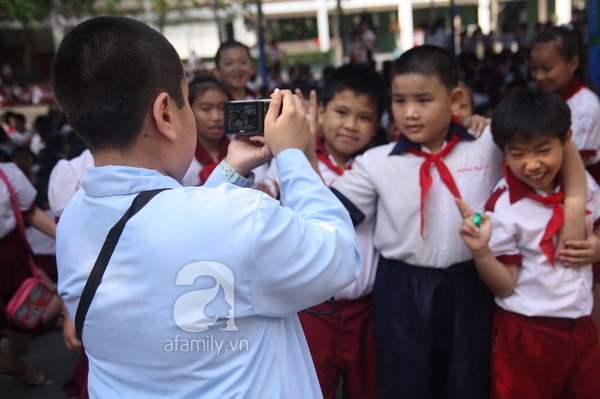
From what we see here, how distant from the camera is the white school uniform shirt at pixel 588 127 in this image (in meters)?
2.66

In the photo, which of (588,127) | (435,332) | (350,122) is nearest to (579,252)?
(435,332)

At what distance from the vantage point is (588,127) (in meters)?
2.66

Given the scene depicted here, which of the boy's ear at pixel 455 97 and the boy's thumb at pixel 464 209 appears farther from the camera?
the boy's ear at pixel 455 97

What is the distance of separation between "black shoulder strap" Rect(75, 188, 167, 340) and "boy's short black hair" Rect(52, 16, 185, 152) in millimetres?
128

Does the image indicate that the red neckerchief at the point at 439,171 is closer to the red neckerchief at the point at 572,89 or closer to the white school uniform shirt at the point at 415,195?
the white school uniform shirt at the point at 415,195

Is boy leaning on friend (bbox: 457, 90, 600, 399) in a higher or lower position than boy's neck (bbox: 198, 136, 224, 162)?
lower

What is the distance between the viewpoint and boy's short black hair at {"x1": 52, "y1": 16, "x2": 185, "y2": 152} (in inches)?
40.1

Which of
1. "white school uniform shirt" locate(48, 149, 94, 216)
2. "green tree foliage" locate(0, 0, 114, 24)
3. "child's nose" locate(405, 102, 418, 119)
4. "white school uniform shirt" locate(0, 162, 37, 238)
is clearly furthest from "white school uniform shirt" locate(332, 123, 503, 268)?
"green tree foliage" locate(0, 0, 114, 24)

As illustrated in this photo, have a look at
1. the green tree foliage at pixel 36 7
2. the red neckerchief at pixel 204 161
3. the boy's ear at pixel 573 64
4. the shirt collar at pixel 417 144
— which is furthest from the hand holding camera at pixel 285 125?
the green tree foliage at pixel 36 7

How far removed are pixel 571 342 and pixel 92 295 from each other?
1570mm

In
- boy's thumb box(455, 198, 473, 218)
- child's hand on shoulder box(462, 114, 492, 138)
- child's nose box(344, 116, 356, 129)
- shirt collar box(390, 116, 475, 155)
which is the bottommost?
boy's thumb box(455, 198, 473, 218)

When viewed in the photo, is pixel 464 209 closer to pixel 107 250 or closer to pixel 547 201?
pixel 547 201

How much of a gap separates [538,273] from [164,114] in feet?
4.62

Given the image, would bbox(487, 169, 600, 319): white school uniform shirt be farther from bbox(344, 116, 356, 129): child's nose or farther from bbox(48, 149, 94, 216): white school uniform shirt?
bbox(48, 149, 94, 216): white school uniform shirt
